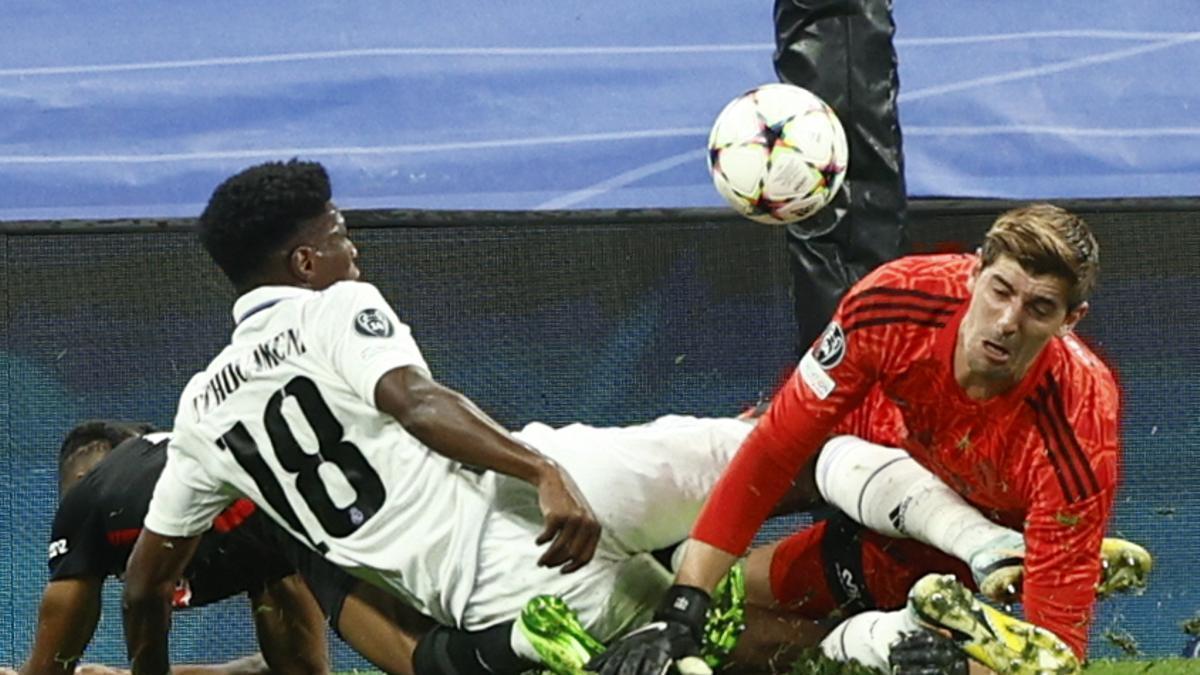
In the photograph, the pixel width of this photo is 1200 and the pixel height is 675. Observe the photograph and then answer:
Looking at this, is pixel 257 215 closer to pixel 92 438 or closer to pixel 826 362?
pixel 826 362

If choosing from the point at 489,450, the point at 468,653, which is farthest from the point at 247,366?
the point at 468,653

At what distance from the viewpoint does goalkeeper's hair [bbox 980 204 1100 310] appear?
14.0ft

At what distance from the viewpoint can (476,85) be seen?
7.08 metres

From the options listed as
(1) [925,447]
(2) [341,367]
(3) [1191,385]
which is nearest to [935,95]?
(3) [1191,385]

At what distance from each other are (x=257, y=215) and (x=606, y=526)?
1139 millimetres

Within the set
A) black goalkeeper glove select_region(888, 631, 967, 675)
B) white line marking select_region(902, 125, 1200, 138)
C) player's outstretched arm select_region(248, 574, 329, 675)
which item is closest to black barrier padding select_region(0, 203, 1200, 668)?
white line marking select_region(902, 125, 1200, 138)

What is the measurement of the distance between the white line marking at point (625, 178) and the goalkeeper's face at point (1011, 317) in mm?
2633

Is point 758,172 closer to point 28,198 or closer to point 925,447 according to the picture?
point 925,447

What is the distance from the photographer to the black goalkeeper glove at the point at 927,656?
428 cm

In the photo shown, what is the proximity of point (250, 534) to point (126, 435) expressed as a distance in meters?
0.92

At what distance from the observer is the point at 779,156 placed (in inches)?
221

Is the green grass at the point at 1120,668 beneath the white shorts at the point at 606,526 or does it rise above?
beneath

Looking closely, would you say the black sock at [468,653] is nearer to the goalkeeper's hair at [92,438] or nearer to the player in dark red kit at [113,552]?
the player in dark red kit at [113,552]

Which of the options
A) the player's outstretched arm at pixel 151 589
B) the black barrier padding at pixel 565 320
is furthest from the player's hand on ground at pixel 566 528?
the black barrier padding at pixel 565 320
